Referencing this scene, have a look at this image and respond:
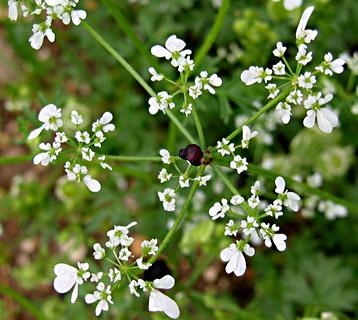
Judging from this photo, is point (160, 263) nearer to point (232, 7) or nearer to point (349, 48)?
point (232, 7)

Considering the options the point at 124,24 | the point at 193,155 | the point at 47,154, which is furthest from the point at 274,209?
the point at 124,24

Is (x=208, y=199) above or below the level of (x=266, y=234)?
below

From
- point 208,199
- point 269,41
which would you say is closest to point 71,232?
point 208,199

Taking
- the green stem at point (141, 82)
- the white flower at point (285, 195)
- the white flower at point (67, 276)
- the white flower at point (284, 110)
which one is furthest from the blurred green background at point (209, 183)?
the white flower at point (67, 276)

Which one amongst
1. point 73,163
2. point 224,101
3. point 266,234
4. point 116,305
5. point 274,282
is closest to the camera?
point 266,234

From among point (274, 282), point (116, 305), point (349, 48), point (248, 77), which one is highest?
point (248, 77)

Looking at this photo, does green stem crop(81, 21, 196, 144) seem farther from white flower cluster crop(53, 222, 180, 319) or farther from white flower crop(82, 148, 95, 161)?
white flower cluster crop(53, 222, 180, 319)
